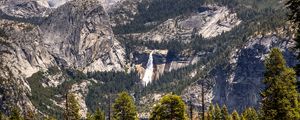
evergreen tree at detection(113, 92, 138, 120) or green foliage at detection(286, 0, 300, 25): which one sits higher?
green foliage at detection(286, 0, 300, 25)

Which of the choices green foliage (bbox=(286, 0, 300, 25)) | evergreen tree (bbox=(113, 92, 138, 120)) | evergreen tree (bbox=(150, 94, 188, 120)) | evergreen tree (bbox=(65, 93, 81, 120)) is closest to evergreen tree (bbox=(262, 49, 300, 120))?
evergreen tree (bbox=(150, 94, 188, 120))

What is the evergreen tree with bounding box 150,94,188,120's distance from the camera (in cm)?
7200

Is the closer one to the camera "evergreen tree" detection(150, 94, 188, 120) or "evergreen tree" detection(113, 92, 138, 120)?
"evergreen tree" detection(150, 94, 188, 120)

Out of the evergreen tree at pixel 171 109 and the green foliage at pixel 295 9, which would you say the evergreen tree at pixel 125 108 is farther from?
the green foliage at pixel 295 9

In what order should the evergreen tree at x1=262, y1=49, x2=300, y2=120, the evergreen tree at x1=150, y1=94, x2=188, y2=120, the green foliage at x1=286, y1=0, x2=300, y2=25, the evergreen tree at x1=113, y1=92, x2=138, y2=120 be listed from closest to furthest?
the green foliage at x1=286, y1=0, x2=300, y2=25, the evergreen tree at x1=262, y1=49, x2=300, y2=120, the evergreen tree at x1=150, y1=94, x2=188, y2=120, the evergreen tree at x1=113, y1=92, x2=138, y2=120

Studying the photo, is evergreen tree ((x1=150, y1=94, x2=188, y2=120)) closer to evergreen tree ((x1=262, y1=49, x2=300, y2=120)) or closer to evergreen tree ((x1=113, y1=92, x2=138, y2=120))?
evergreen tree ((x1=113, y1=92, x2=138, y2=120))

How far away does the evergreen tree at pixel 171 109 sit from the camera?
72.0 meters

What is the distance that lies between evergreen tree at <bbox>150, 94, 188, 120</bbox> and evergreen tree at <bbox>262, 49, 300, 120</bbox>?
12444 millimetres

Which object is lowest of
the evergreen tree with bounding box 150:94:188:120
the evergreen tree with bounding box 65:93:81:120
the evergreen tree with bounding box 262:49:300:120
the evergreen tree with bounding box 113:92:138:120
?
the evergreen tree with bounding box 65:93:81:120

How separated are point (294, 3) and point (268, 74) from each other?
47.3 ft

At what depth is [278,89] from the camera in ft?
203

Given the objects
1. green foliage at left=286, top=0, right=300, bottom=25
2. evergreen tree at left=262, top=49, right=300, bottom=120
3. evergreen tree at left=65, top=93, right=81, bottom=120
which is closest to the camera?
green foliage at left=286, top=0, right=300, bottom=25

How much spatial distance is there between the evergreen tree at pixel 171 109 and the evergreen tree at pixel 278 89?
A: 12.4m

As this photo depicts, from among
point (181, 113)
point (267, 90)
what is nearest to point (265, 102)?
point (267, 90)
